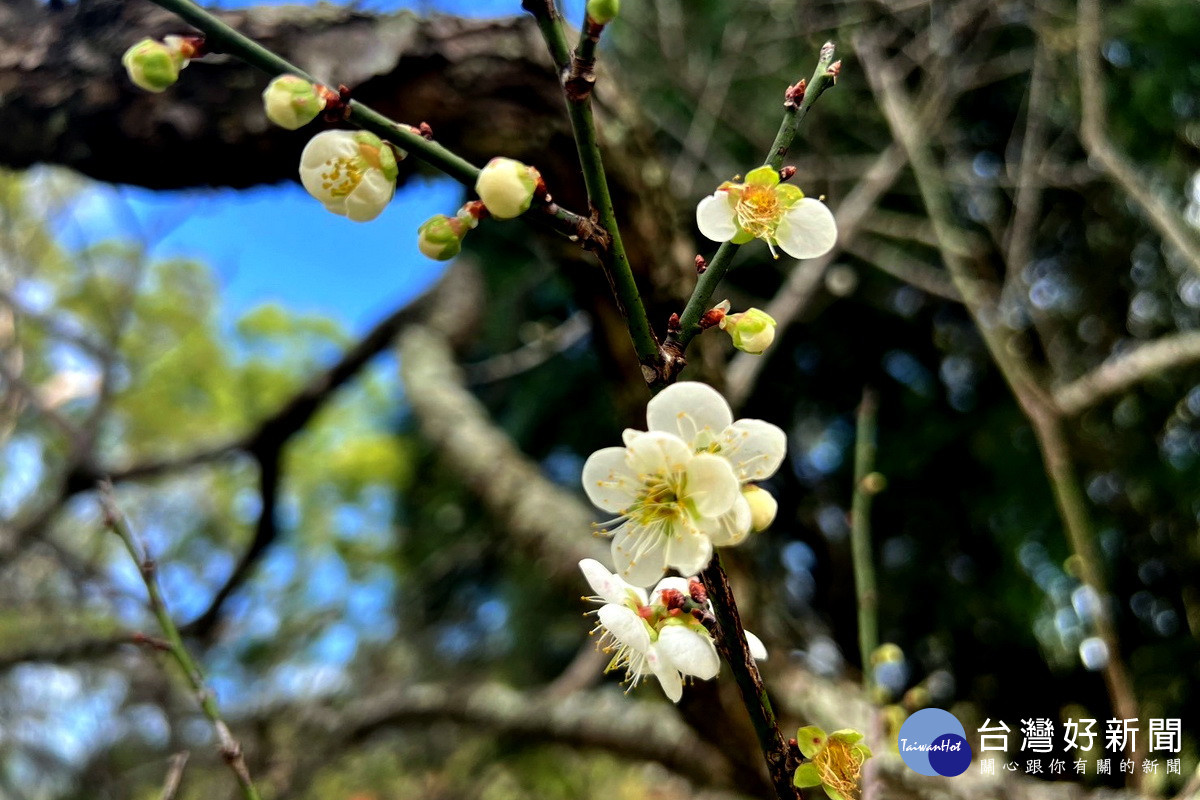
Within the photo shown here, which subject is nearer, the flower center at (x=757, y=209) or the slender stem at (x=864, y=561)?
the flower center at (x=757, y=209)

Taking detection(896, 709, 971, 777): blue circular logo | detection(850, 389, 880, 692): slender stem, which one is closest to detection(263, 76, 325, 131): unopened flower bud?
detection(896, 709, 971, 777): blue circular logo

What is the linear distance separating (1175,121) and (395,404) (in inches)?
118

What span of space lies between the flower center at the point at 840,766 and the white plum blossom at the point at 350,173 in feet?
1.13

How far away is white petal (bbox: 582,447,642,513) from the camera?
372 millimetres

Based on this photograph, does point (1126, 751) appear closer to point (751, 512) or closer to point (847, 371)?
point (751, 512)

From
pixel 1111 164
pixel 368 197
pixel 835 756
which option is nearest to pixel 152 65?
pixel 368 197

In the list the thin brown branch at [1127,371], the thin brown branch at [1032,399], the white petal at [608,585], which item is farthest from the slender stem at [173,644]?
the thin brown branch at [1127,371]

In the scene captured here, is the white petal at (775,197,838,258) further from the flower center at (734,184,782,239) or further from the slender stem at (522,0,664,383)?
the slender stem at (522,0,664,383)

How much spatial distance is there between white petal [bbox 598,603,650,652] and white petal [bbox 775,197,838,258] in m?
0.21

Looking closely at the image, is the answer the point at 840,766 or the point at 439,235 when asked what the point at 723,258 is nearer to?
the point at 439,235

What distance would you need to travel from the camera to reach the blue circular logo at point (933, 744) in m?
0.59

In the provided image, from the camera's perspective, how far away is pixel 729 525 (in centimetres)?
34

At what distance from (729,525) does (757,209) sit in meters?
0.17

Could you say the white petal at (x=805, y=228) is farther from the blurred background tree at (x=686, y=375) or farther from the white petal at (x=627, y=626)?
the blurred background tree at (x=686, y=375)
